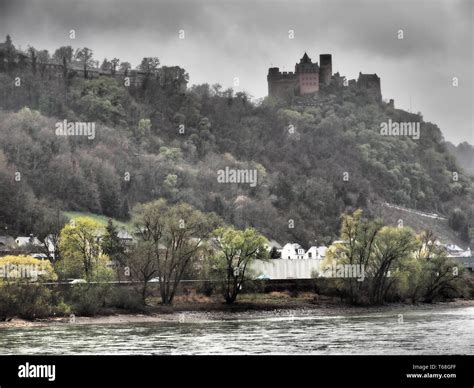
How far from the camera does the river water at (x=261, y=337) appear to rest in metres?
27.9

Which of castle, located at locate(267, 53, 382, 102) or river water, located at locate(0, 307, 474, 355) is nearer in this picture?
river water, located at locate(0, 307, 474, 355)

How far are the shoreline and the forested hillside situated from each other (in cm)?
3139

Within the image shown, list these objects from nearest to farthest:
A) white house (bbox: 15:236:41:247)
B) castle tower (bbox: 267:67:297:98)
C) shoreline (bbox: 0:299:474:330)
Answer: shoreline (bbox: 0:299:474:330) < white house (bbox: 15:236:41:247) < castle tower (bbox: 267:67:297:98)

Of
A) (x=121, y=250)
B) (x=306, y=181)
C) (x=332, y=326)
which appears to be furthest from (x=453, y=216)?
(x=332, y=326)

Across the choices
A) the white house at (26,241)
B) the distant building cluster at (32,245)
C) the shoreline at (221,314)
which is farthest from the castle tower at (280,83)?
the shoreline at (221,314)

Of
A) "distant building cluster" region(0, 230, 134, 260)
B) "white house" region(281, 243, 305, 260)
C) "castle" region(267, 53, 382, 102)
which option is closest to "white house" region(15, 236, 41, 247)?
"distant building cluster" region(0, 230, 134, 260)

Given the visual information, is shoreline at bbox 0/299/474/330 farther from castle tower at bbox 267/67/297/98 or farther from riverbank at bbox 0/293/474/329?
castle tower at bbox 267/67/297/98

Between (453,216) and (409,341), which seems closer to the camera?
(409,341)

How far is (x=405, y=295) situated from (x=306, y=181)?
237 ft

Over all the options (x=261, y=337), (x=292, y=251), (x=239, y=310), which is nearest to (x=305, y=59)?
(x=292, y=251)

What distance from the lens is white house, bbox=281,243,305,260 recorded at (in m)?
92.8

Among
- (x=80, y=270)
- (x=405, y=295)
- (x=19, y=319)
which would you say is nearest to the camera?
(x=19, y=319)
